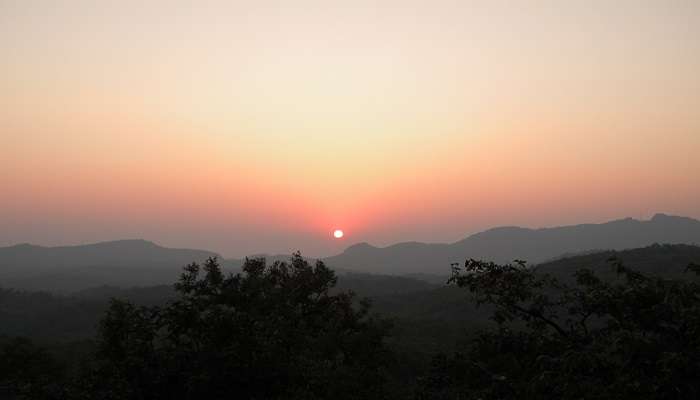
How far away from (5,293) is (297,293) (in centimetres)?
10213

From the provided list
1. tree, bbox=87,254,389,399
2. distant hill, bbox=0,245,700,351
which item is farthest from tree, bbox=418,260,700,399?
distant hill, bbox=0,245,700,351

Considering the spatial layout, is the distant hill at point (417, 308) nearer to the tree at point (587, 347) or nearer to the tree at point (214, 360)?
the tree at point (214, 360)

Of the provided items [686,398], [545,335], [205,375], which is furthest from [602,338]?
[205,375]

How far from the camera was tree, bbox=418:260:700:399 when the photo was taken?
399 inches

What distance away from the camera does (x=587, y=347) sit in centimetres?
1198

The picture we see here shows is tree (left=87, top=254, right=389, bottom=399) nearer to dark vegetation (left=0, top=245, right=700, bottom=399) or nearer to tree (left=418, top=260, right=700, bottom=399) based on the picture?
dark vegetation (left=0, top=245, right=700, bottom=399)

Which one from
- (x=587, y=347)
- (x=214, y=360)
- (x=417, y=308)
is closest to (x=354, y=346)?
(x=214, y=360)

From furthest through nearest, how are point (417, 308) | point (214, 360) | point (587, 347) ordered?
point (417, 308) → point (214, 360) → point (587, 347)

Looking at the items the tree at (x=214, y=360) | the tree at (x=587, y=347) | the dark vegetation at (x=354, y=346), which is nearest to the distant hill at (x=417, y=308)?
the dark vegetation at (x=354, y=346)

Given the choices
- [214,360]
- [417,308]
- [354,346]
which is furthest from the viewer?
[417,308]

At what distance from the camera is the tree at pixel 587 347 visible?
33.3 feet

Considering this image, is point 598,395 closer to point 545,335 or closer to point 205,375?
point 545,335

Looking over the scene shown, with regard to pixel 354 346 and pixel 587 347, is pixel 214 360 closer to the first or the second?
pixel 354 346

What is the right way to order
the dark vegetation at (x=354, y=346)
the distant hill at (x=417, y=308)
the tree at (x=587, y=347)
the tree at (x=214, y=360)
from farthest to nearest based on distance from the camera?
the distant hill at (x=417, y=308) < the tree at (x=214, y=360) < the dark vegetation at (x=354, y=346) < the tree at (x=587, y=347)
